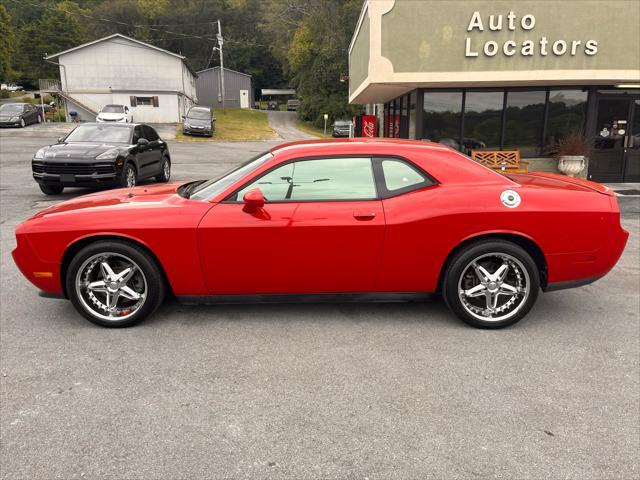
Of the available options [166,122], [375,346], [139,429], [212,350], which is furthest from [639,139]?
[166,122]

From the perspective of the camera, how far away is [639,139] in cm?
1352

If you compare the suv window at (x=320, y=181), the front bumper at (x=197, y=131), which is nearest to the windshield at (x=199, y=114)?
the front bumper at (x=197, y=131)

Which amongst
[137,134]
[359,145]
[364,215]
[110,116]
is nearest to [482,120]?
[137,134]

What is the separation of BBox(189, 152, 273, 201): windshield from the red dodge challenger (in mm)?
24

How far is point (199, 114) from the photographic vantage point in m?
34.1

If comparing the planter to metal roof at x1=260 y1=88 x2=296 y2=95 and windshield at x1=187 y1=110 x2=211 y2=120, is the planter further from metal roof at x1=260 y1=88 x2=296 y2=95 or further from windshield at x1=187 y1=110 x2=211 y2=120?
metal roof at x1=260 y1=88 x2=296 y2=95

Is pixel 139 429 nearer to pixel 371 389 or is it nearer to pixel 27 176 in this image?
pixel 371 389

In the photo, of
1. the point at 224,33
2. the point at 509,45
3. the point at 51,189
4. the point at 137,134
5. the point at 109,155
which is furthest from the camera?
the point at 224,33

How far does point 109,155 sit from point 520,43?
9.91 meters

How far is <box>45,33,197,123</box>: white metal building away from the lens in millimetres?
39781

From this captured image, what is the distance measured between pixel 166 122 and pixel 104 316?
39203mm

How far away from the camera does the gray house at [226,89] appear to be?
69.9 meters

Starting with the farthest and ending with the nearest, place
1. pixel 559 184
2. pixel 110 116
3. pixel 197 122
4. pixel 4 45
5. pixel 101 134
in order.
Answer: pixel 4 45, pixel 197 122, pixel 110 116, pixel 101 134, pixel 559 184

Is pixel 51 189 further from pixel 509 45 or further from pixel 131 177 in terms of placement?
pixel 509 45
